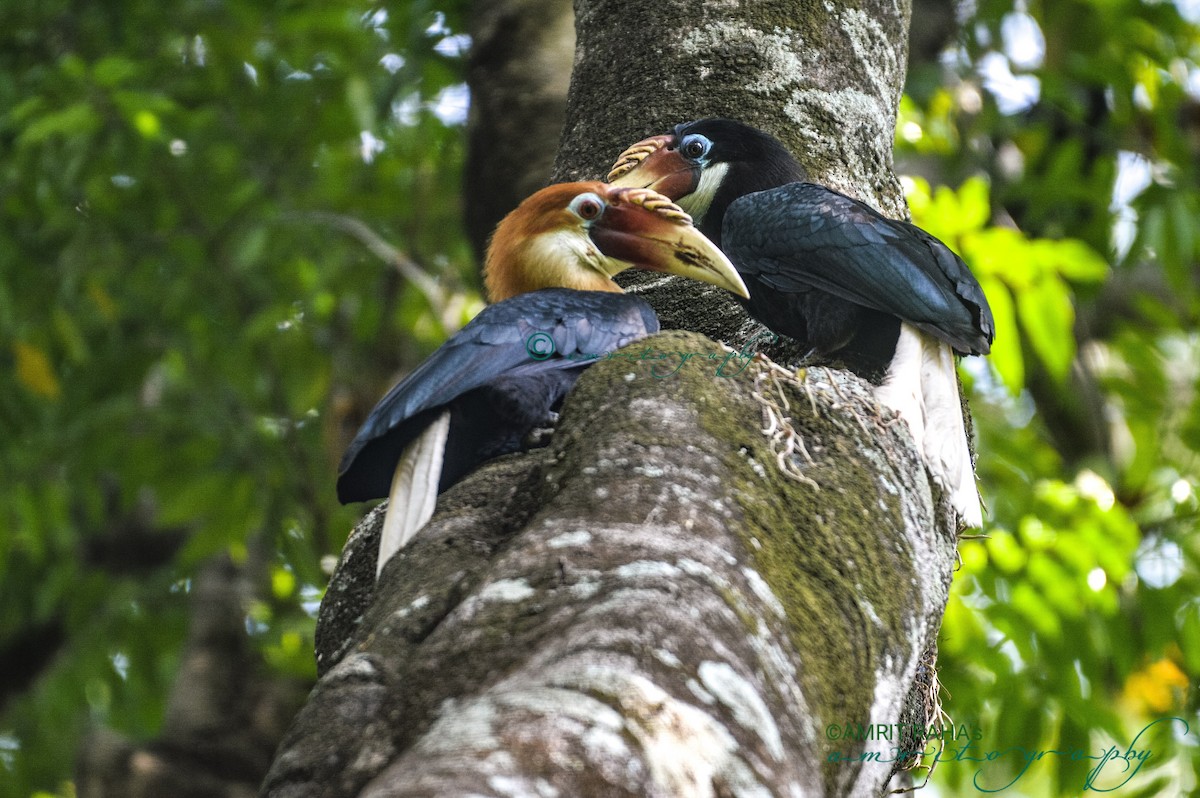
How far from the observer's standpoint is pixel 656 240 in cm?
327

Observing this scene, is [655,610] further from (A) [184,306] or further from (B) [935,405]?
(A) [184,306]

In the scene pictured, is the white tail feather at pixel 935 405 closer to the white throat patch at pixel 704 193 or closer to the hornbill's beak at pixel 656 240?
the hornbill's beak at pixel 656 240

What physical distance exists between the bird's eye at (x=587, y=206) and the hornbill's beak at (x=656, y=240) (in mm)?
18

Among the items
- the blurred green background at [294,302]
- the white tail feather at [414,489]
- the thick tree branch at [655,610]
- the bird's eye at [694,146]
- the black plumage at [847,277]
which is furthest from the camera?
the blurred green background at [294,302]

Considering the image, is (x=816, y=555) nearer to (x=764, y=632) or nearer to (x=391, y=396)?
(x=764, y=632)

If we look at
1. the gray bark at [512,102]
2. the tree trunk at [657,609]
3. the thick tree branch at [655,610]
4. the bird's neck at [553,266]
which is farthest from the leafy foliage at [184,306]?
the thick tree branch at [655,610]

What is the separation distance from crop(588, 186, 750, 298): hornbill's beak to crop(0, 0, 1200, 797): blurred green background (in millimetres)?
1949

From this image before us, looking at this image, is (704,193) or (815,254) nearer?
(815,254)

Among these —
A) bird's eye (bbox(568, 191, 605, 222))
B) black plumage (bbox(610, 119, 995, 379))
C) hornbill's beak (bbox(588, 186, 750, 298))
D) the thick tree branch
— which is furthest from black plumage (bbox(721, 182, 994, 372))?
the thick tree branch

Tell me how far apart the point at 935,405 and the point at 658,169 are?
978mm

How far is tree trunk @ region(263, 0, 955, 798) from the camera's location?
1.59 m

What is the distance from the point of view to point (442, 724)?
1.63 meters

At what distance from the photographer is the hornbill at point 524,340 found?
9.09 ft

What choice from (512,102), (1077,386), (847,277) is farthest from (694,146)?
(1077,386)
